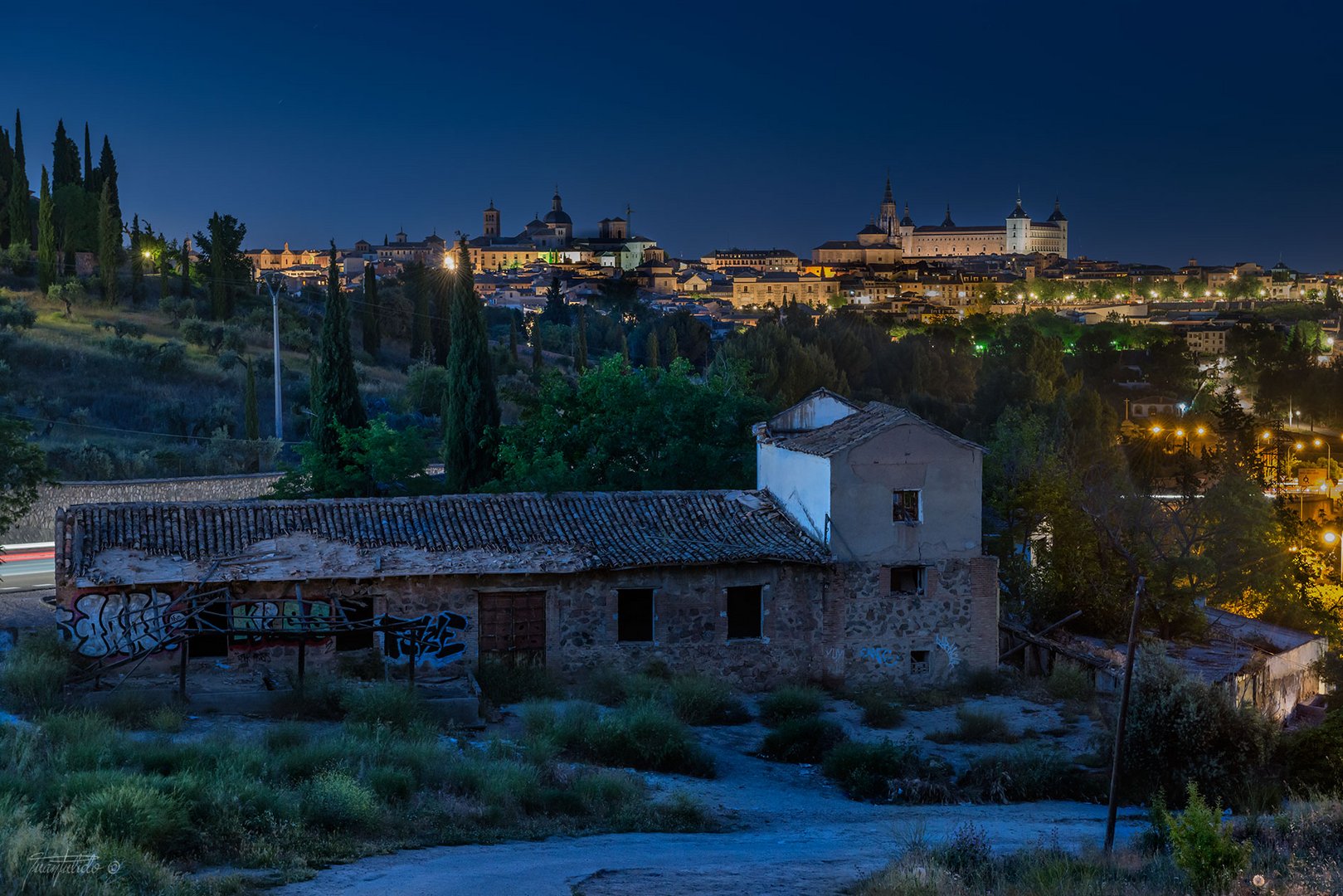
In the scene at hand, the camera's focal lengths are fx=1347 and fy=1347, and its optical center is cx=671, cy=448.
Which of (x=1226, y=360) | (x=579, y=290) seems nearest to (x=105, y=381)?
(x=1226, y=360)

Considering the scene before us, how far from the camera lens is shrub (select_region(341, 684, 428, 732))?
1625 cm

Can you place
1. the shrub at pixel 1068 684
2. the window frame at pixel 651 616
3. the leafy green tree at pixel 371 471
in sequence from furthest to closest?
the leafy green tree at pixel 371 471, the shrub at pixel 1068 684, the window frame at pixel 651 616

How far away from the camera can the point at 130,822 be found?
1034 cm

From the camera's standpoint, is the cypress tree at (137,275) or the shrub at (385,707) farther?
the cypress tree at (137,275)

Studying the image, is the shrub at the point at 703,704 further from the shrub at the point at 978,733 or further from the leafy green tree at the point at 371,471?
the leafy green tree at the point at 371,471

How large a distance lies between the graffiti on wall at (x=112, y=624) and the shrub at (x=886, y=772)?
927cm

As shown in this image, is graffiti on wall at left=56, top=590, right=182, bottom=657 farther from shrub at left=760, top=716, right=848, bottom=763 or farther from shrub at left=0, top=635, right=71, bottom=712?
shrub at left=760, top=716, right=848, bottom=763

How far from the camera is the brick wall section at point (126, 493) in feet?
99.3

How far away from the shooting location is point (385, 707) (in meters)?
16.5

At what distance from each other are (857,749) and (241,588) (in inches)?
356

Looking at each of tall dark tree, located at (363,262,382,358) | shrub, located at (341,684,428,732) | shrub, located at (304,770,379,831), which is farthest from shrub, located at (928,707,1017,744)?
tall dark tree, located at (363,262,382,358)

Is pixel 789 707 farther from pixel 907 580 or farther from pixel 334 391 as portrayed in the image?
pixel 334 391

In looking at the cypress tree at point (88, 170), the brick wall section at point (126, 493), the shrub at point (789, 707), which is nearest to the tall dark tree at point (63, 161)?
the cypress tree at point (88, 170)

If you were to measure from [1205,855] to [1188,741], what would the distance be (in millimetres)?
6149
